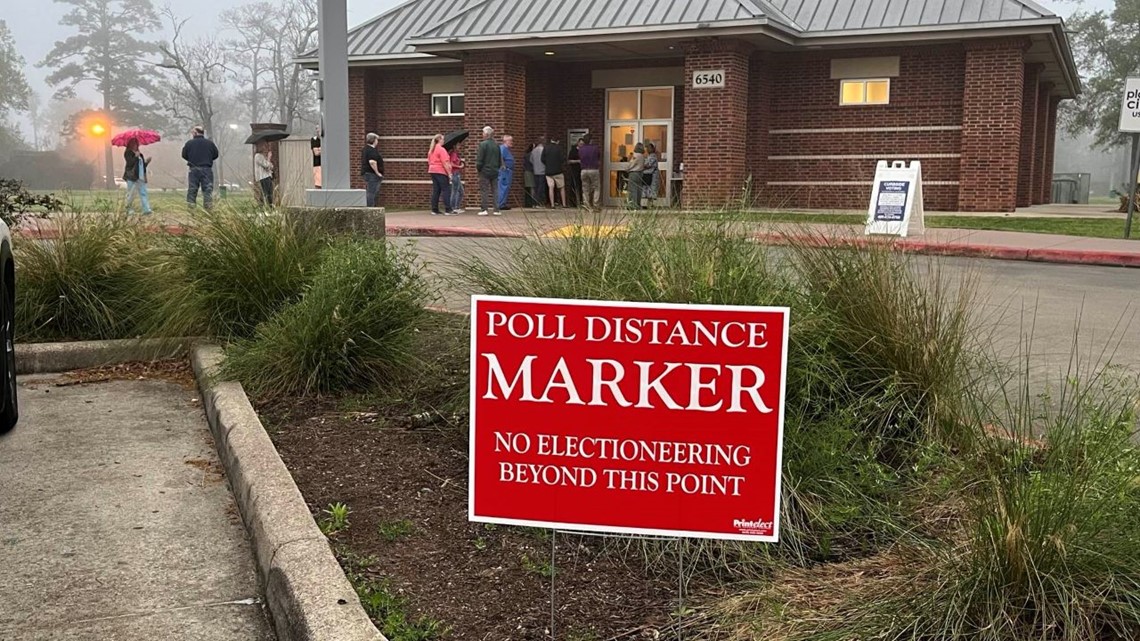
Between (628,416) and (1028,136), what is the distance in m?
28.3

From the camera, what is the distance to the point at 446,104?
2722 cm

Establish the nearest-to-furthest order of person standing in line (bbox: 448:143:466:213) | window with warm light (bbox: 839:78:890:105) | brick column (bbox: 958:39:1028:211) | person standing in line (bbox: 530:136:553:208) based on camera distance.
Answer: brick column (bbox: 958:39:1028:211)
person standing in line (bbox: 448:143:466:213)
window with warm light (bbox: 839:78:890:105)
person standing in line (bbox: 530:136:553:208)

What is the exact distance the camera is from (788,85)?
80.4 feet

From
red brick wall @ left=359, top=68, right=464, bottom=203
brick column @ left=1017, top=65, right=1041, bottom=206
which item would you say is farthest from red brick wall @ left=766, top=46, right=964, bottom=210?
red brick wall @ left=359, top=68, right=464, bottom=203

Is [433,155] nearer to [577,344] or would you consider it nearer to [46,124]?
[577,344]

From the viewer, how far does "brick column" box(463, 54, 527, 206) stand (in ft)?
80.8

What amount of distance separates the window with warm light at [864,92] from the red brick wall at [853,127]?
0.12 m

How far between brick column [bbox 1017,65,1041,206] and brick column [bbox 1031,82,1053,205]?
2.57m

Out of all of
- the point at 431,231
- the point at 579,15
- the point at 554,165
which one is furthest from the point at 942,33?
the point at 431,231

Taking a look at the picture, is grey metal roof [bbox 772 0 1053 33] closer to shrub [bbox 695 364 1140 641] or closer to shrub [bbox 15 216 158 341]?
shrub [bbox 15 216 158 341]

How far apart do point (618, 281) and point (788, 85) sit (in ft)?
69.5

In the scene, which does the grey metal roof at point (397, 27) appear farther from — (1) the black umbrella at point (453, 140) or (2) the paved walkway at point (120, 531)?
(2) the paved walkway at point (120, 531)

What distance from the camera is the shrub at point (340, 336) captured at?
215 inches

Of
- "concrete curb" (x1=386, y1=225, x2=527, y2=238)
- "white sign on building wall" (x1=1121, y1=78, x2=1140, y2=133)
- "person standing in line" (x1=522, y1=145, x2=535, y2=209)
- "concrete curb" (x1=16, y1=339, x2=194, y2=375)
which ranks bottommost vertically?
"concrete curb" (x1=16, y1=339, x2=194, y2=375)
